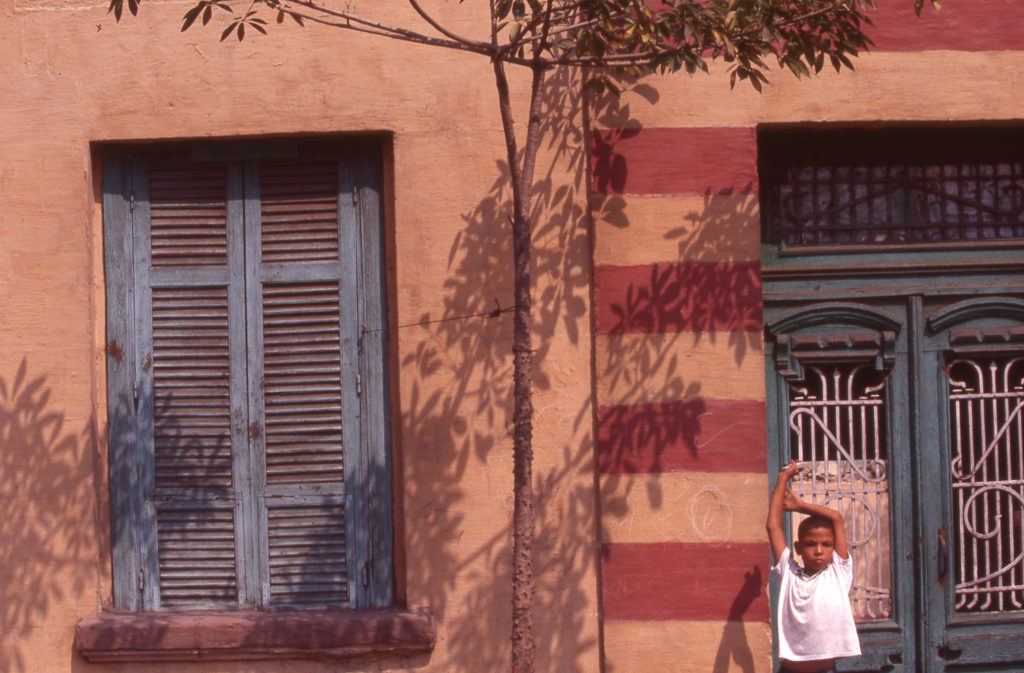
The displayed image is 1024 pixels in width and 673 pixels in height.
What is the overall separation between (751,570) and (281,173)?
9.68 feet

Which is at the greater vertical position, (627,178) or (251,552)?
(627,178)

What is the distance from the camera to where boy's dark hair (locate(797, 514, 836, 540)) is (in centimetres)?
455

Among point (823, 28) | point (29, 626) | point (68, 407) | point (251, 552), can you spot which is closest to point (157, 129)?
point (68, 407)

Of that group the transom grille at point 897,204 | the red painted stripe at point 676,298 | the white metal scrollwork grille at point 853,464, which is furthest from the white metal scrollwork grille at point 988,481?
the red painted stripe at point 676,298

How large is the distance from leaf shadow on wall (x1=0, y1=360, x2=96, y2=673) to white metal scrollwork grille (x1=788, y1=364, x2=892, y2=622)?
346cm

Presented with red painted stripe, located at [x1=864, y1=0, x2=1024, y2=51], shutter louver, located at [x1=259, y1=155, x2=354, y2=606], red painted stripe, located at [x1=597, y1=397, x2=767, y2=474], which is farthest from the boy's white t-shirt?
red painted stripe, located at [x1=864, y1=0, x2=1024, y2=51]

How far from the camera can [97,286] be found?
5316 millimetres

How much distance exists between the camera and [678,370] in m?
5.18

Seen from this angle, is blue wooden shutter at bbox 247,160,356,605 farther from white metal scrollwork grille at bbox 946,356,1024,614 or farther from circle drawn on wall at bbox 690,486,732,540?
white metal scrollwork grille at bbox 946,356,1024,614

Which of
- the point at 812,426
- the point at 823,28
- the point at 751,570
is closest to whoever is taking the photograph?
the point at 823,28

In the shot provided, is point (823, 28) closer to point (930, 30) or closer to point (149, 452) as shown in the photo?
point (930, 30)

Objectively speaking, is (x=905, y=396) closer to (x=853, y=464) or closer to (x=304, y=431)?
(x=853, y=464)

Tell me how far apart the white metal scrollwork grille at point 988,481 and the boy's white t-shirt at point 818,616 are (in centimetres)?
131

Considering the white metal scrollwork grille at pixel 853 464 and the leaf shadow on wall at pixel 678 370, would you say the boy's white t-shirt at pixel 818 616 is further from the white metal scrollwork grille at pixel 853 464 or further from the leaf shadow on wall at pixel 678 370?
the white metal scrollwork grille at pixel 853 464
